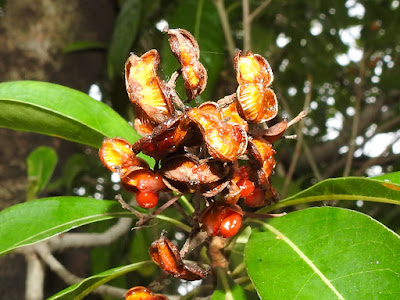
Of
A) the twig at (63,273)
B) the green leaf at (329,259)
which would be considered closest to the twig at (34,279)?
the twig at (63,273)

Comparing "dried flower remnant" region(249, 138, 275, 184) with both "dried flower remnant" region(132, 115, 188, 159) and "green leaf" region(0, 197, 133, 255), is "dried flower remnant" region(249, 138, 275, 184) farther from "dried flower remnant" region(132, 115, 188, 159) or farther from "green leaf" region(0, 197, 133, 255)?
"green leaf" region(0, 197, 133, 255)

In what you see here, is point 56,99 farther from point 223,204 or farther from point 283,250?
A: point 283,250

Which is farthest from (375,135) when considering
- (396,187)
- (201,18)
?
(396,187)

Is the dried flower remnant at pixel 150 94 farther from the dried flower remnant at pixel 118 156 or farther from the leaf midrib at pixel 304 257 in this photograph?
the leaf midrib at pixel 304 257

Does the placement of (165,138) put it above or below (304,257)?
above

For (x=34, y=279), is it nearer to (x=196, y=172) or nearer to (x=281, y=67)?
(x=196, y=172)

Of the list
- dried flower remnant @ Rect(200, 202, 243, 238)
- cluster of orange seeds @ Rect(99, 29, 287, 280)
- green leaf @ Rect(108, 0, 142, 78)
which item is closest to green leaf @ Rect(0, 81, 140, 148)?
cluster of orange seeds @ Rect(99, 29, 287, 280)

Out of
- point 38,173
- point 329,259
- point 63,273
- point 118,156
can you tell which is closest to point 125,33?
point 38,173
